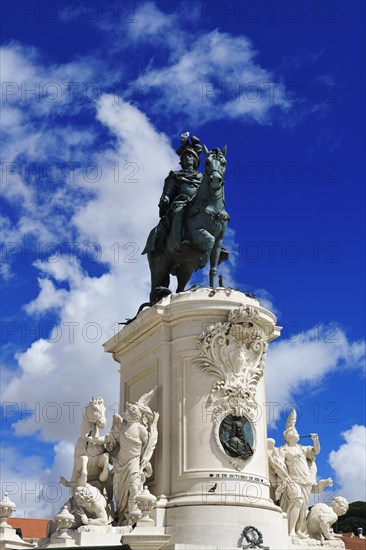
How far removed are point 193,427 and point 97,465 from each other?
246 centimetres


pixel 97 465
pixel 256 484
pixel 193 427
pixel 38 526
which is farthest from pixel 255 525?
pixel 38 526

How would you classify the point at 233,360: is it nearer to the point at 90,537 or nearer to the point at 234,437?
the point at 234,437

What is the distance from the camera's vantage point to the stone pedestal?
17.8 metres

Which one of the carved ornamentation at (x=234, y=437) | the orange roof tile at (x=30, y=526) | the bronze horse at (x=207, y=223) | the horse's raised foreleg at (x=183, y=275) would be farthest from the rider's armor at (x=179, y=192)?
the orange roof tile at (x=30, y=526)

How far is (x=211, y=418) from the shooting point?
61.5 ft

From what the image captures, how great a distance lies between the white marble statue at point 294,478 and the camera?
2005 cm

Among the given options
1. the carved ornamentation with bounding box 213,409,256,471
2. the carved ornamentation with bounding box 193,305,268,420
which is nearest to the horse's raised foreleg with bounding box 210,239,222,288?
the carved ornamentation with bounding box 193,305,268,420

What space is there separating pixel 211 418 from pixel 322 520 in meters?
4.25

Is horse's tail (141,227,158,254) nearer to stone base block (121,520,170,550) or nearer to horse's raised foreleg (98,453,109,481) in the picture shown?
horse's raised foreleg (98,453,109,481)

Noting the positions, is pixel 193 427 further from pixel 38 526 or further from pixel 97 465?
pixel 38 526

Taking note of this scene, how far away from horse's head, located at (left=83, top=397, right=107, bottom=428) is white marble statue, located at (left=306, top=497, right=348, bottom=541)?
5.75 metres

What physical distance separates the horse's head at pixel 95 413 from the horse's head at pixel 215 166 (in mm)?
6116

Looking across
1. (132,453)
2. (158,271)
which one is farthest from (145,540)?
(158,271)

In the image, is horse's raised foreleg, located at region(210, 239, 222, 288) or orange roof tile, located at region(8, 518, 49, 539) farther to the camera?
orange roof tile, located at region(8, 518, 49, 539)
